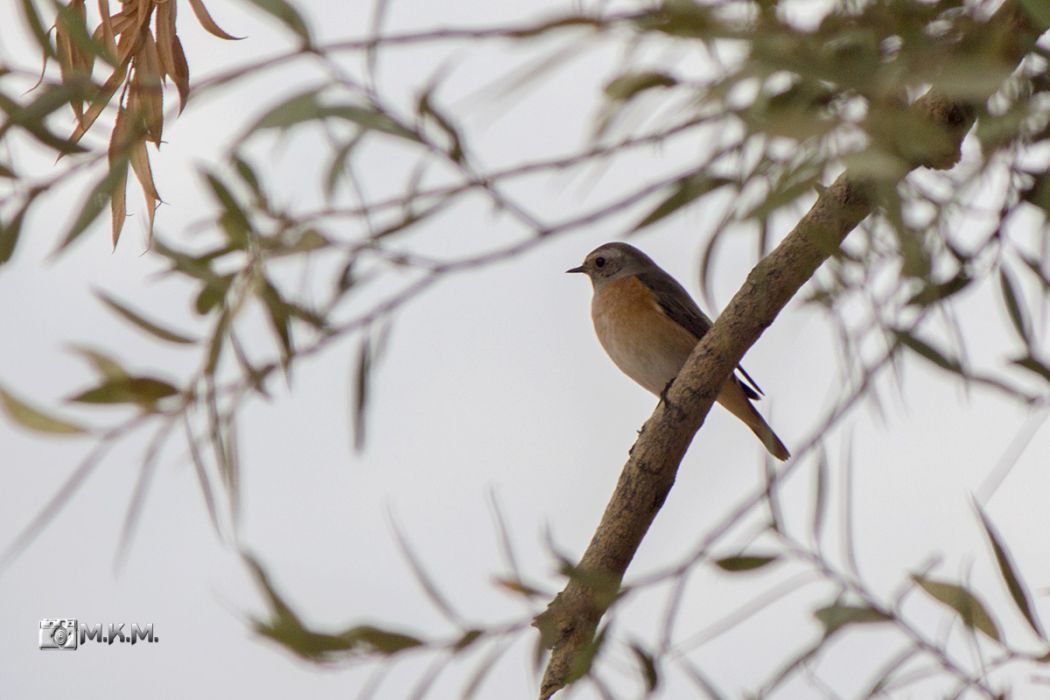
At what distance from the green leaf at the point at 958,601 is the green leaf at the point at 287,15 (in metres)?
1.08

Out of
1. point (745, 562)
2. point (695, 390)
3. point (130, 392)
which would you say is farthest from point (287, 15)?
point (695, 390)

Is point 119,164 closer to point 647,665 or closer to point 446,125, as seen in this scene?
point 446,125

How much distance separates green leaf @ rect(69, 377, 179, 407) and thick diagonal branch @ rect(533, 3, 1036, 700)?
551 mm

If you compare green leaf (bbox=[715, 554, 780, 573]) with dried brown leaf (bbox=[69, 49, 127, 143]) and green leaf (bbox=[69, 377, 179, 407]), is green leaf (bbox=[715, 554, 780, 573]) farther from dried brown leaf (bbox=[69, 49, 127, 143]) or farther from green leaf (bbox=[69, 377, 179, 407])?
dried brown leaf (bbox=[69, 49, 127, 143])

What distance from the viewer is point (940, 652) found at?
1657 millimetres

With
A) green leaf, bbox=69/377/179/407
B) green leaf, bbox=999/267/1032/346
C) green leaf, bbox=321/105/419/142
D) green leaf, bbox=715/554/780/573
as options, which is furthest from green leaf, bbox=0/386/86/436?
green leaf, bbox=999/267/1032/346

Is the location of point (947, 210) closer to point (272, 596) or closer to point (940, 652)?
point (940, 652)

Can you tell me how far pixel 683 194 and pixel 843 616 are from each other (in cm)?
59

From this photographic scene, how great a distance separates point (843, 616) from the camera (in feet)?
5.50

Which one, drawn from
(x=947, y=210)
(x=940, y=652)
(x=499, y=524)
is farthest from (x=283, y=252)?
(x=940, y=652)

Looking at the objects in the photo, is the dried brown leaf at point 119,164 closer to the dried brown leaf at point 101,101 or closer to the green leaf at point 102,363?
the dried brown leaf at point 101,101

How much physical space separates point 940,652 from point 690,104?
808 millimetres

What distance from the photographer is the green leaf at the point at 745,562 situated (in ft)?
5.89

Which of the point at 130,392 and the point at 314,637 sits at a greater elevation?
the point at 130,392
